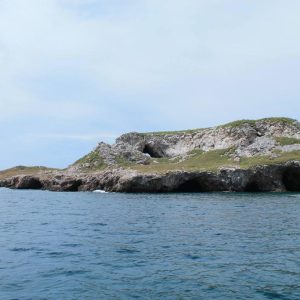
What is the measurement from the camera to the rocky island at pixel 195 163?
91.9m

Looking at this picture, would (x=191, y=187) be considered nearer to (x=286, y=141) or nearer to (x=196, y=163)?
(x=196, y=163)

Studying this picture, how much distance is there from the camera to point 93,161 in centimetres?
11588

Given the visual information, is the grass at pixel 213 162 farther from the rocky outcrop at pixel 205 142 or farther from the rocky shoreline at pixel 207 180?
the rocky outcrop at pixel 205 142

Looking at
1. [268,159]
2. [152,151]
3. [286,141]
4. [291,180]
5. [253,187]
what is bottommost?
[253,187]

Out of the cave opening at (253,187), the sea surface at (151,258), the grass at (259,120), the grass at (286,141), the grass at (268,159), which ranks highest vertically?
the grass at (259,120)

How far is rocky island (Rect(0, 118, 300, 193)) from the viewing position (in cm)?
9188

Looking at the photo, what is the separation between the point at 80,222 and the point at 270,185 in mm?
58935

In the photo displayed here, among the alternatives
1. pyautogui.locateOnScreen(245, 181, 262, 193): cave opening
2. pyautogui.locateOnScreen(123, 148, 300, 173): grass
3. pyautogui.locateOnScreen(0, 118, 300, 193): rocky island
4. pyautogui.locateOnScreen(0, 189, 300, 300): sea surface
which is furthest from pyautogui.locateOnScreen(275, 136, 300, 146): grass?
pyautogui.locateOnScreen(0, 189, 300, 300): sea surface

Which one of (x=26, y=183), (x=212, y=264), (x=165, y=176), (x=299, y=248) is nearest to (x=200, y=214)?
(x=299, y=248)

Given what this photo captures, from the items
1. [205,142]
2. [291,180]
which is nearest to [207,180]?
[291,180]

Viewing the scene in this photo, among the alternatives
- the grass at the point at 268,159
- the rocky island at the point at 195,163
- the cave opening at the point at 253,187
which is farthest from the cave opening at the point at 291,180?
the cave opening at the point at 253,187

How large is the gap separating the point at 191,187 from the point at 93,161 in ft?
94.4

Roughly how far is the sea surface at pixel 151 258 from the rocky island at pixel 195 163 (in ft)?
160

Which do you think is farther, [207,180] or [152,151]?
[152,151]
